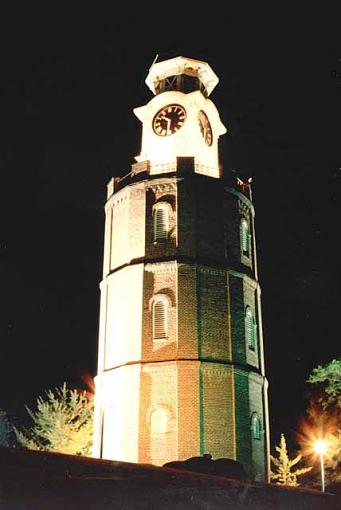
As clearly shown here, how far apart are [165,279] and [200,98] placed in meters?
10.8

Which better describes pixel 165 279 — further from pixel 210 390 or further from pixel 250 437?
pixel 250 437

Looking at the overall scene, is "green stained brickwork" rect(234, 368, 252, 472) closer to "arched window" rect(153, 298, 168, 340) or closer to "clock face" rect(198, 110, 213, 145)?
"arched window" rect(153, 298, 168, 340)

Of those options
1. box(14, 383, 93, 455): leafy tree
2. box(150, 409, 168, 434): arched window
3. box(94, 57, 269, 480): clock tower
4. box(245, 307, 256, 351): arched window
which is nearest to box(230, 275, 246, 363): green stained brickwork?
box(94, 57, 269, 480): clock tower

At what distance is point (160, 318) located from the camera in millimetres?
27953

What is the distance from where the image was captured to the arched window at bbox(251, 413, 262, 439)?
27.7 m

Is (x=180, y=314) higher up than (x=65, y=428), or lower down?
higher up

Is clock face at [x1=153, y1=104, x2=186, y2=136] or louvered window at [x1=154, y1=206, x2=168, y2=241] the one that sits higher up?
clock face at [x1=153, y1=104, x2=186, y2=136]

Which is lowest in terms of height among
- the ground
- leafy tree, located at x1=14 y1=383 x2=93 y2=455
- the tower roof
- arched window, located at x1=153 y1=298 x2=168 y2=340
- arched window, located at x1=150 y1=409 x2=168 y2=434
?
the ground

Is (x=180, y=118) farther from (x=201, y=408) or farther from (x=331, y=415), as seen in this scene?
(x=331, y=415)

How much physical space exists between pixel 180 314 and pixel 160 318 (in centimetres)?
95

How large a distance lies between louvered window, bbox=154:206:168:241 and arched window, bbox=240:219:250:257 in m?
4.05

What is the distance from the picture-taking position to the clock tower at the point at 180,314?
26.3 meters

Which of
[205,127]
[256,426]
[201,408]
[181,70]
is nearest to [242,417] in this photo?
[256,426]

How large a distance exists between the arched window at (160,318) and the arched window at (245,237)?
5.46 m
